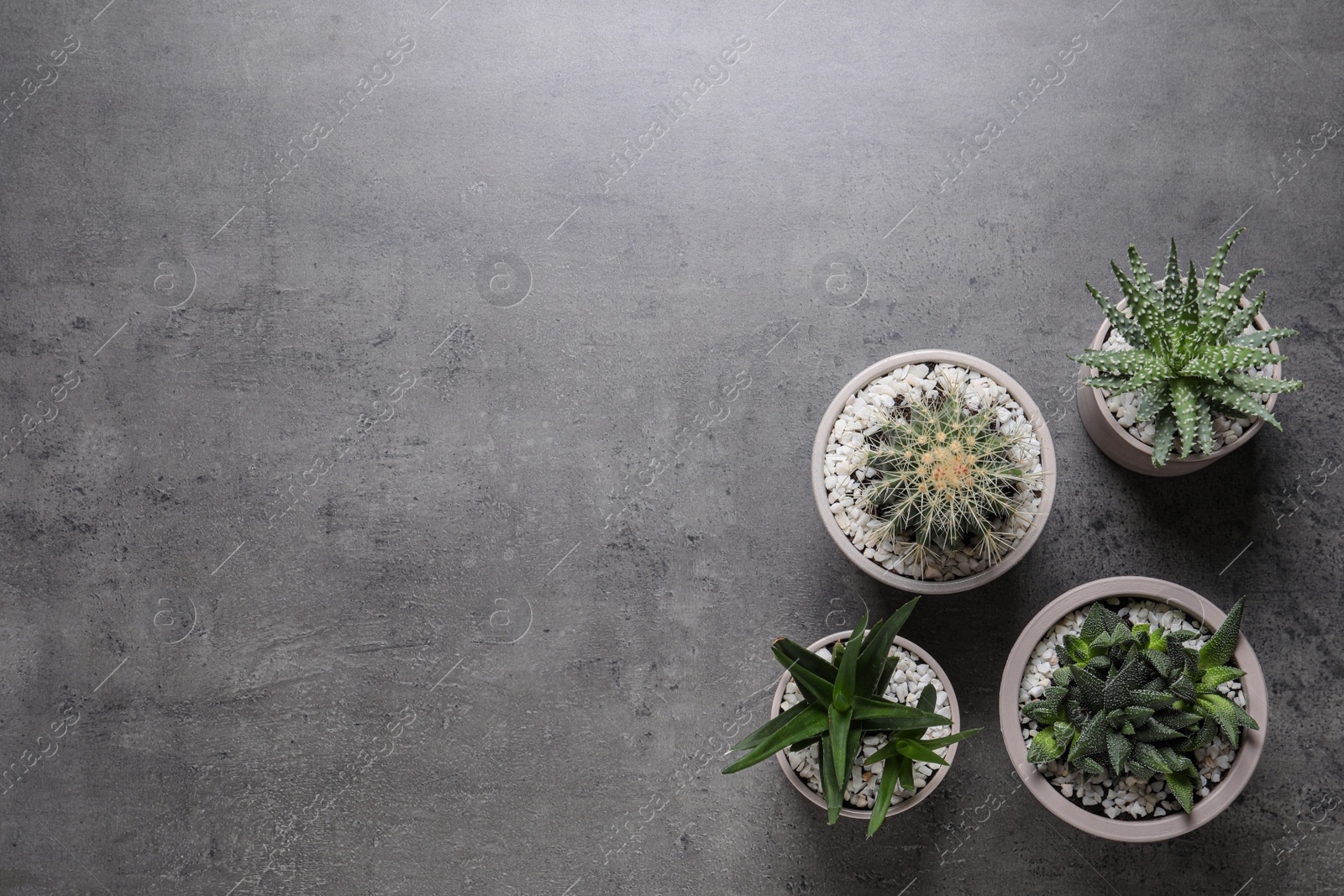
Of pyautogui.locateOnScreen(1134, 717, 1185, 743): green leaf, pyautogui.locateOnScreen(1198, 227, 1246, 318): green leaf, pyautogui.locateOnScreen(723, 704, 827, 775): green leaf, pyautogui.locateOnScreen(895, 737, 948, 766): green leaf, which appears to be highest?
pyautogui.locateOnScreen(1198, 227, 1246, 318): green leaf

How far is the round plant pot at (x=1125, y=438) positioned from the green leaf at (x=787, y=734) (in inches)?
41.3

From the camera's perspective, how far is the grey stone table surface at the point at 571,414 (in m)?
2.27

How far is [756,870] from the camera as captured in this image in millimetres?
2264

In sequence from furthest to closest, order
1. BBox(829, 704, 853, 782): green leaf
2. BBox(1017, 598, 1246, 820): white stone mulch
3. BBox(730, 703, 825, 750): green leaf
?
BBox(1017, 598, 1246, 820): white stone mulch
BBox(730, 703, 825, 750): green leaf
BBox(829, 704, 853, 782): green leaf

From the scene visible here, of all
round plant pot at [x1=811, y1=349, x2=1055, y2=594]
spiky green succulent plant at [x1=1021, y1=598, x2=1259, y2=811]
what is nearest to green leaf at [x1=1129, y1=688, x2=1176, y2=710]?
spiky green succulent plant at [x1=1021, y1=598, x2=1259, y2=811]

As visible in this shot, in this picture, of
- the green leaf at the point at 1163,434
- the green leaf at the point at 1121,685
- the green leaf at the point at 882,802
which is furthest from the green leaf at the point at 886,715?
the green leaf at the point at 1163,434

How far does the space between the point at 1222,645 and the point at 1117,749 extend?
35 centimetres

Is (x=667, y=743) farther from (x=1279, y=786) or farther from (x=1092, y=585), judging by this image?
(x=1279, y=786)

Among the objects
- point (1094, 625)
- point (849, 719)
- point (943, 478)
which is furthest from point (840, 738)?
point (1094, 625)

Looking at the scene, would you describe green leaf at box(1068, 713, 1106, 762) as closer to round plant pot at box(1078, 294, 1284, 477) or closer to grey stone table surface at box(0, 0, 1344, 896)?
grey stone table surface at box(0, 0, 1344, 896)

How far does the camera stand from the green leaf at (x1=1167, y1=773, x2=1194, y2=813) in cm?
188

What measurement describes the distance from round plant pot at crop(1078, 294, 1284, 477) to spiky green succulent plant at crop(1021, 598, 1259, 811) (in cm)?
40

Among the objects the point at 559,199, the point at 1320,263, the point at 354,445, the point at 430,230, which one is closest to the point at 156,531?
the point at 354,445

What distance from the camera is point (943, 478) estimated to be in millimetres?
1796
